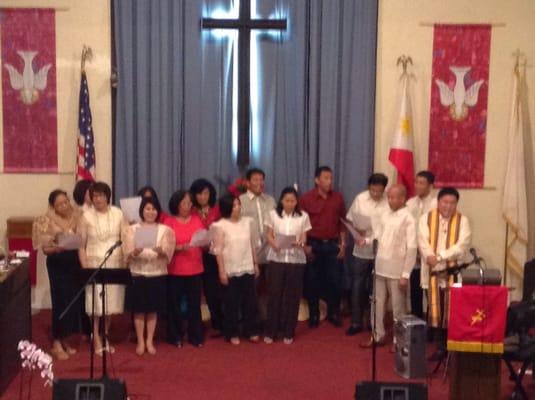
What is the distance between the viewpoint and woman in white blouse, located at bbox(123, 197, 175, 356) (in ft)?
24.0

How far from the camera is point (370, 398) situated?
535cm

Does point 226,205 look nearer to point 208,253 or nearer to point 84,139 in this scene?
point 208,253

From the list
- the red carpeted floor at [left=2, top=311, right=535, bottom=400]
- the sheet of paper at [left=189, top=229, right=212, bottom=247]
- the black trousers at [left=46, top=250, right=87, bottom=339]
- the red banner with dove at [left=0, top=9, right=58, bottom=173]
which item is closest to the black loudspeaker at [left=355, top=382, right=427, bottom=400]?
the red carpeted floor at [left=2, top=311, right=535, bottom=400]

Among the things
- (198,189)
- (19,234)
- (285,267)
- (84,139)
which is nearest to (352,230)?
(285,267)

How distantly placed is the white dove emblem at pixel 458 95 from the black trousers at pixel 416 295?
173cm

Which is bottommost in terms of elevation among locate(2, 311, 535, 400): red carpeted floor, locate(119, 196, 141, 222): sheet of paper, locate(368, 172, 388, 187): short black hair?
locate(2, 311, 535, 400): red carpeted floor

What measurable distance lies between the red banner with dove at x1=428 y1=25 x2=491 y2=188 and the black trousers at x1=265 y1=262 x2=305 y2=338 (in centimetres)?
200

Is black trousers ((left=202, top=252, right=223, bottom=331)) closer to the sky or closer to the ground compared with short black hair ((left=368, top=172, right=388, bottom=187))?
closer to the ground

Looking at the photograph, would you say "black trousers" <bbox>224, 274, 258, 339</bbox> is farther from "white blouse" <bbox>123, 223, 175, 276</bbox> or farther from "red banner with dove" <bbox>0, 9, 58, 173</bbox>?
"red banner with dove" <bbox>0, 9, 58, 173</bbox>

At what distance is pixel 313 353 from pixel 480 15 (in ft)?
12.1

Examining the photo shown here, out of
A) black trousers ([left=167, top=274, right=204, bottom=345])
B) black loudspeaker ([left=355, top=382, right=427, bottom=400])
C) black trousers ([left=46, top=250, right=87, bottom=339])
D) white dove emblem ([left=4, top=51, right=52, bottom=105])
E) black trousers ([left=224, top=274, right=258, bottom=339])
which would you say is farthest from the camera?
white dove emblem ([left=4, top=51, right=52, bottom=105])

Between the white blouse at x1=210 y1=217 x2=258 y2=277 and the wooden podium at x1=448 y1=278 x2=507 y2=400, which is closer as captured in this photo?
the wooden podium at x1=448 y1=278 x2=507 y2=400

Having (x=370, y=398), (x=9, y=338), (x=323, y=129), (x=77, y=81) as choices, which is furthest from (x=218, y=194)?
(x=370, y=398)

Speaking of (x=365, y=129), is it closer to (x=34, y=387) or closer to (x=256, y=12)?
(x=256, y=12)
